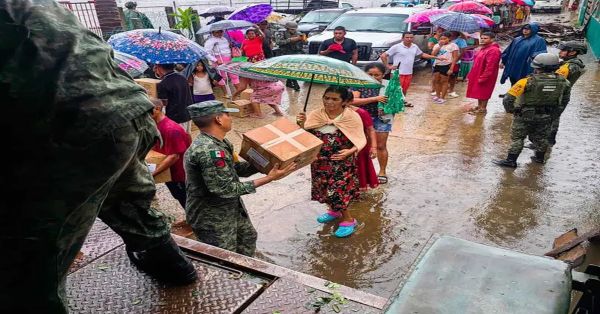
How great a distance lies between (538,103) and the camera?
534 cm

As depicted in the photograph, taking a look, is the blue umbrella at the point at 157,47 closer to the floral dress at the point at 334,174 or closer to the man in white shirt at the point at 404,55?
the floral dress at the point at 334,174

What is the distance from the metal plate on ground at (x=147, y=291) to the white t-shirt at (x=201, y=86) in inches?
172

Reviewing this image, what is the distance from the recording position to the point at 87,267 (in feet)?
8.32

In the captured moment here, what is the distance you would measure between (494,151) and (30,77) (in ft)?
20.5

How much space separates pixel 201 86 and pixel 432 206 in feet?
12.9

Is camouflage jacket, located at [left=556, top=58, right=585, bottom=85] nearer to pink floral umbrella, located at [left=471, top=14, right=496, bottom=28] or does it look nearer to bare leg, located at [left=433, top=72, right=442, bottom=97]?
bare leg, located at [left=433, top=72, right=442, bottom=97]

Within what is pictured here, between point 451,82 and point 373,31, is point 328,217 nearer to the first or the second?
point 451,82

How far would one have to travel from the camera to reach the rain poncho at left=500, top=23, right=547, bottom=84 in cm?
771

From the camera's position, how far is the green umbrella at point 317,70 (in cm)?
363

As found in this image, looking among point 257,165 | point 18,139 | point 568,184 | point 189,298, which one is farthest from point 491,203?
point 18,139

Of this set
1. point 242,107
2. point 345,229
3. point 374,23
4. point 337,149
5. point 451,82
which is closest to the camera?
point 337,149

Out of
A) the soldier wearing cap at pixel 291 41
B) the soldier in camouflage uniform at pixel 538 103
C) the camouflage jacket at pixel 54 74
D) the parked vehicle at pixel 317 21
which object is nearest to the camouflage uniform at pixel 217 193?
the camouflage jacket at pixel 54 74

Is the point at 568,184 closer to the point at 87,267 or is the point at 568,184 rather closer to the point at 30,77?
the point at 87,267

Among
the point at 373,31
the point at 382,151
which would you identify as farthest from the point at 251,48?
the point at 382,151
